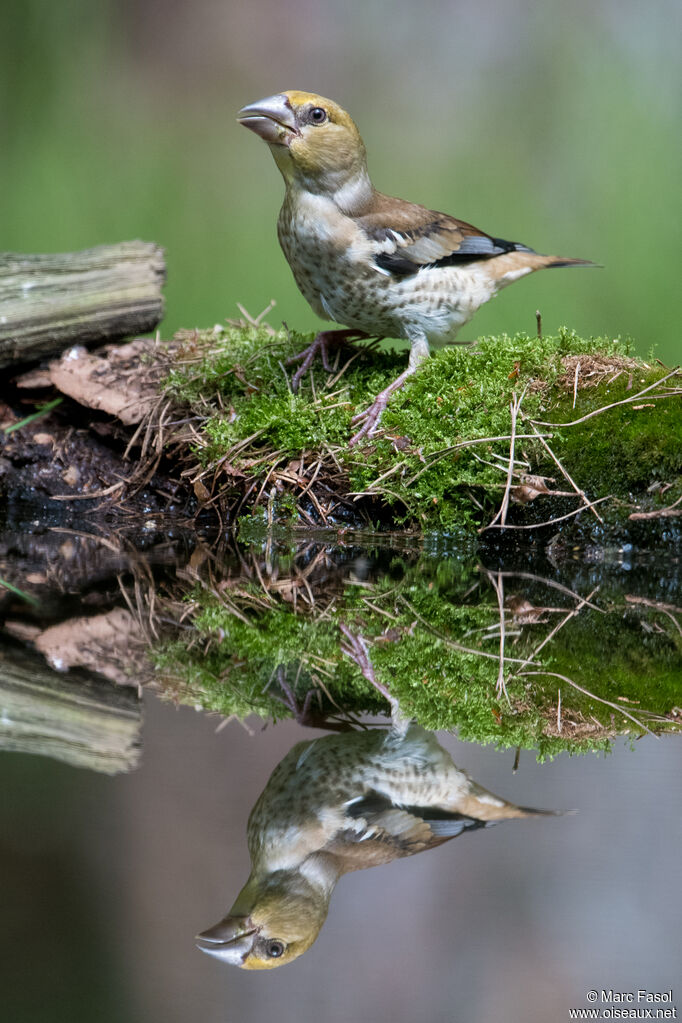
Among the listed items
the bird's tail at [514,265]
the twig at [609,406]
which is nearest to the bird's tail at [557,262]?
the bird's tail at [514,265]

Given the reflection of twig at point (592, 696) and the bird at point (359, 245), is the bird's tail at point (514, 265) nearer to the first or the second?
the bird at point (359, 245)

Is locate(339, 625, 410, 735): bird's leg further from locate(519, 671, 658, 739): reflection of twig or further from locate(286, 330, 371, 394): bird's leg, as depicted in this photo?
locate(286, 330, 371, 394): bird's leg

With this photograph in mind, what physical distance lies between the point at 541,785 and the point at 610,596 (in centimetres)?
142

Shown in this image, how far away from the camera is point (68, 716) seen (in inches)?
62.2

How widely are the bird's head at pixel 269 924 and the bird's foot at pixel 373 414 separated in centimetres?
258

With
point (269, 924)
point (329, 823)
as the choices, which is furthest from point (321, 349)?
point (269, 924)

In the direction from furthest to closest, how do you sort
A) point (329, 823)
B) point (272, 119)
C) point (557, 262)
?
point (557, 262) < point (272, 119) < point (329, 823)

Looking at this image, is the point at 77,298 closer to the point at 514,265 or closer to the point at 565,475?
the point at 514,265

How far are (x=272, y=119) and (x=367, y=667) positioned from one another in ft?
7.89

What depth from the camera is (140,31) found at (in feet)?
28.2

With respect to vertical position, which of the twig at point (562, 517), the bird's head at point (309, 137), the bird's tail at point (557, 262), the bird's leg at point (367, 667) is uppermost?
the bird's head at point (309, 137)

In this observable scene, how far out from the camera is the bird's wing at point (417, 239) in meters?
3.61

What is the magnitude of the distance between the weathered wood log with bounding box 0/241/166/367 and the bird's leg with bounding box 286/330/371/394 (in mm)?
1050

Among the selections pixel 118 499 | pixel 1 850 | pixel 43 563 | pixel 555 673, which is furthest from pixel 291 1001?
pixel 118 499
